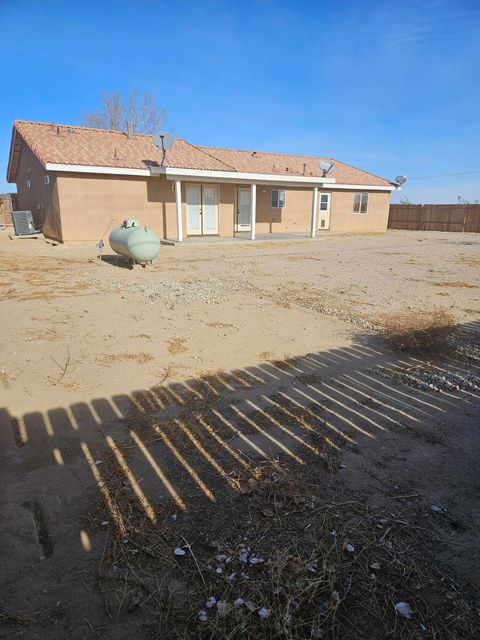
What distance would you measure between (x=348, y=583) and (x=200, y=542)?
80 centimetres

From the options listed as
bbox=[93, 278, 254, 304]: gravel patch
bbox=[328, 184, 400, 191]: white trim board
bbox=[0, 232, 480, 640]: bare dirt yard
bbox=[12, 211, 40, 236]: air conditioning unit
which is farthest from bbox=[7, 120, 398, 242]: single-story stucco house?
bbox=[0, 232, 480, 640]: bare dirt yard

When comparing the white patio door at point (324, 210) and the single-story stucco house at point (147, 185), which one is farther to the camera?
the white patio door at point (324, 210)

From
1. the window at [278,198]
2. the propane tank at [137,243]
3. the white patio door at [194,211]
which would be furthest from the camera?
the window at [278,198]

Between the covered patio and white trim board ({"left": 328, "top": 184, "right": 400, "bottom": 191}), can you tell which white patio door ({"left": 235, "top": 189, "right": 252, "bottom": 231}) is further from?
white trim board ({"left": 328, "top": 184, "right": 400, "bottom": 191})

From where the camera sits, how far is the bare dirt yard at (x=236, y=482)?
1.91 m

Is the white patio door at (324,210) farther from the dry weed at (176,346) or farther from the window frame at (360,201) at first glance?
the dry weed at (176,346)

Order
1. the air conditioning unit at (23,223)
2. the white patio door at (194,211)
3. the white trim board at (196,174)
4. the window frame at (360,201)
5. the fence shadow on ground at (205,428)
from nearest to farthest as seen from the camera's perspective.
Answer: the fence shadow on ground at (205,428)
the white trim board at (196,174)
the air conditioning unit at (23,223)
the white patio door at (194,211)
the window frame at (360,201)

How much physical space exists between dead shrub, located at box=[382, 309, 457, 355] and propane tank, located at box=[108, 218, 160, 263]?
7.30m

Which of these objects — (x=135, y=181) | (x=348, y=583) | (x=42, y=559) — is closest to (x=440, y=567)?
(x=348, y=583)

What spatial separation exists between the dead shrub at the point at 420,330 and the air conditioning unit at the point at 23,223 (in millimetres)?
18305

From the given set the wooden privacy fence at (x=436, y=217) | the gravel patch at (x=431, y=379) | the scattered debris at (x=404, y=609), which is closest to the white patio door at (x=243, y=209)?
the wooden privacy fence at (x=436, y=217)

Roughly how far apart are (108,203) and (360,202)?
17.6 m

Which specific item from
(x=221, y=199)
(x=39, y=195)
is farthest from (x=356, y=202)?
(x=39, y=195)

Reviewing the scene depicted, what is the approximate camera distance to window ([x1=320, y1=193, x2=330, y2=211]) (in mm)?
26500
